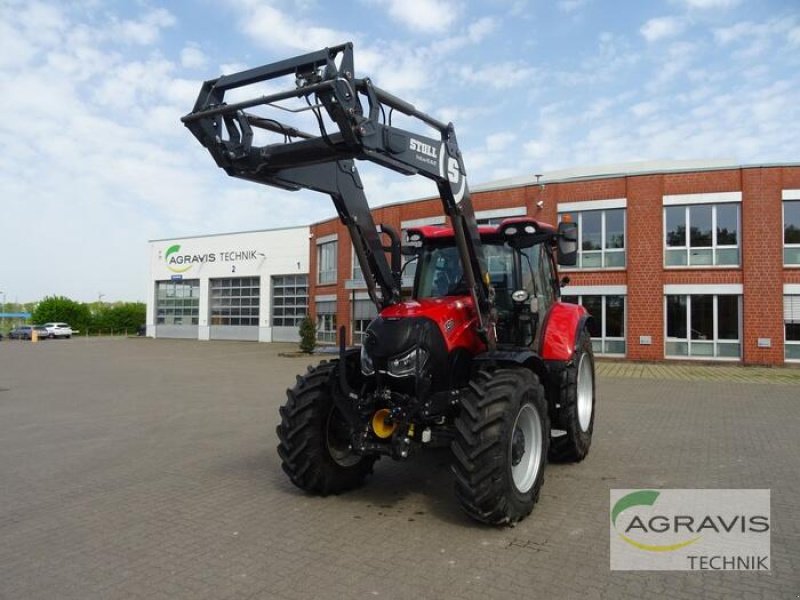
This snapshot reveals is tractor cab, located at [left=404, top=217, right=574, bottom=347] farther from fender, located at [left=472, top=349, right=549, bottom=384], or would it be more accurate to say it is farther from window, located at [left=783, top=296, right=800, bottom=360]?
window, located at [left=783, top=296, right=800, bottom=360]

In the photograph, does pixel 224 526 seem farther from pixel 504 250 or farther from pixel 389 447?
pixel 504 250

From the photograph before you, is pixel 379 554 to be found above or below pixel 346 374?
below

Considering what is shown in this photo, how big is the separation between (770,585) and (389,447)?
107 inches

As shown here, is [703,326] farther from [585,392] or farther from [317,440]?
[317,440]

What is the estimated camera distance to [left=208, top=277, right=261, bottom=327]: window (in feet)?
135

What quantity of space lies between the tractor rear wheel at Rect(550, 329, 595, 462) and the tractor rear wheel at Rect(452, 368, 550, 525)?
146 cm

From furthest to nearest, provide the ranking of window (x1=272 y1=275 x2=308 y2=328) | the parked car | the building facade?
1. the parked car
2. the building facade
3. window (x1=272 y1=275 x2=308 y2=328)

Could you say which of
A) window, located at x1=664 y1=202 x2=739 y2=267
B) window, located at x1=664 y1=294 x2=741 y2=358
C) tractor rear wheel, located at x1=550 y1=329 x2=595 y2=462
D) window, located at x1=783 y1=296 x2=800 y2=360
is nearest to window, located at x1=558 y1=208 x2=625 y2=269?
window, located at x1=664 y1=202 x2=739 y2=267

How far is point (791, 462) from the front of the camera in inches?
268

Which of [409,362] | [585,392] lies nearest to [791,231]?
[585,392]

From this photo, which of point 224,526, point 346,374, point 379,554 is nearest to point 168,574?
point 224,526

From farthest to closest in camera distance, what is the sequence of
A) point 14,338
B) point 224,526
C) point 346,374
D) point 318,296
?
point 14,338
point 318,296
point 346,374
point 224,526

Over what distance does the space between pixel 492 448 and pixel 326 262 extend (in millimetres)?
29353

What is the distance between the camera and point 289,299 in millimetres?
39219
